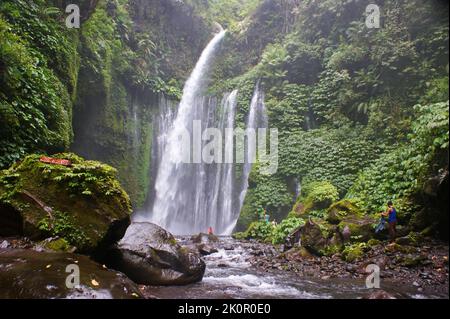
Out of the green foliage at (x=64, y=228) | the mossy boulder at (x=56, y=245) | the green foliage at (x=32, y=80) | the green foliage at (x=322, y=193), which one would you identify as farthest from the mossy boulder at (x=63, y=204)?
the green foliage at (x=322, y=193)

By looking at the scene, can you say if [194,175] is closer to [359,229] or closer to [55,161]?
[359,229]

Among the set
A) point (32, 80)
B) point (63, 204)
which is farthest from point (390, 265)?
point (32, 80)

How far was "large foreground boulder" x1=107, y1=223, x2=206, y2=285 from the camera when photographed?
643 cm

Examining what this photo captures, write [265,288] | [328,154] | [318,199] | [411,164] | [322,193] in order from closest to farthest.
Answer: [265,288] → [411,164] → [318,199] → [322,193] → [328,154]

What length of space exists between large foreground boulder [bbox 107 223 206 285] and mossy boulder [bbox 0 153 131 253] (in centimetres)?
40

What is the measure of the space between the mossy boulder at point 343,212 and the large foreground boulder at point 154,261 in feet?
16.9

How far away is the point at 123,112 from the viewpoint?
68.8 ft

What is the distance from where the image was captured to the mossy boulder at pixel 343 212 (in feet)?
34.3

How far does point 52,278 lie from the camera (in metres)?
4.43

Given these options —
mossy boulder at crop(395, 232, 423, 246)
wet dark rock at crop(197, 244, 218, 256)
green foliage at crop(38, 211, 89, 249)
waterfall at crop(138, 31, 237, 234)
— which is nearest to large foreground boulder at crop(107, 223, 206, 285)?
green foliage at crop(38, 211, 89, 249)

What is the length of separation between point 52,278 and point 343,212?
28.9ft

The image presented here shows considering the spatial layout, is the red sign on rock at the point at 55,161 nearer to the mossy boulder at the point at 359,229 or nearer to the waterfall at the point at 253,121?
the mossy boulder at the point at 359,229

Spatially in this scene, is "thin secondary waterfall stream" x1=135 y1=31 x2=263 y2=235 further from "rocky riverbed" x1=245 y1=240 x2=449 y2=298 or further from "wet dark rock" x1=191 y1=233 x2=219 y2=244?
"rocky riverbed" x1=245 y1=240 x2=449 y2=298

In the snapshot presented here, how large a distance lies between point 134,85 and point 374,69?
14691 mm
